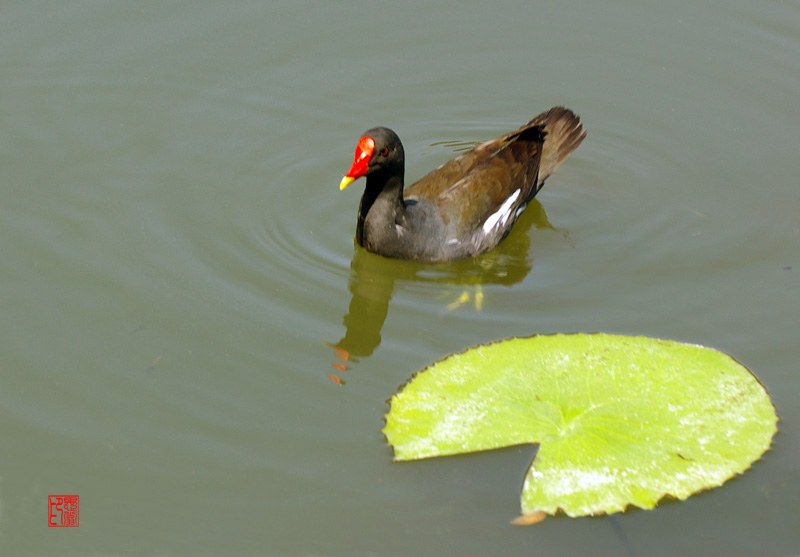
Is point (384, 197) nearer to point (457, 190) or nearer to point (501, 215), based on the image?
point (457, 190)

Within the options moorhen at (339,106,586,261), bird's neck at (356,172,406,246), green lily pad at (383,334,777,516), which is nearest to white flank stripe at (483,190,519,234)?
moorhen at (339,106,586,261)

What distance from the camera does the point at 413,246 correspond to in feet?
20.1

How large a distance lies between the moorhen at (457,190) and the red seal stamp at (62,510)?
7.75 feet

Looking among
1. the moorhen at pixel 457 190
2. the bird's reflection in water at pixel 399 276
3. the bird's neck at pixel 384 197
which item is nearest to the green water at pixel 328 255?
the bird's reflection in water at pixel 399 276

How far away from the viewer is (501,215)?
6492mm

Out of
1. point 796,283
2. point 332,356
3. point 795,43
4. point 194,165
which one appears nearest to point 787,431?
point 796,283

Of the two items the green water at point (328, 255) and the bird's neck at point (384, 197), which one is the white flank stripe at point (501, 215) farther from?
the bird's neck at point (384, 197)

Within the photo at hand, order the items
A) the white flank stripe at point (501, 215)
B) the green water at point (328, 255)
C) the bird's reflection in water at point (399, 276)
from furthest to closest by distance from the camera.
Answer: the white flank stripe at point (501, 215), the bird's reflection in water at point (399, 276), the green water at point (328, 255)

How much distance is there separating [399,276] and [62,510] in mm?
2592

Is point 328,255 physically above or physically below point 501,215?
below

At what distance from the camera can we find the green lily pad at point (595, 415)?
4.03 m

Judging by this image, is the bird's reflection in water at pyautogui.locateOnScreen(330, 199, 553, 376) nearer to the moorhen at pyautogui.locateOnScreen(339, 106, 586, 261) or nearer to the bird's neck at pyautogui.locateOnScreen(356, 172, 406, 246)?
the moorhen at pyautogui.locateOnScreen(339, 106, 586, 261)

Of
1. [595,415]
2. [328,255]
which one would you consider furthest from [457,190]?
[595,415]

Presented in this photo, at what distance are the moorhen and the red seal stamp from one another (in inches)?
93.0
